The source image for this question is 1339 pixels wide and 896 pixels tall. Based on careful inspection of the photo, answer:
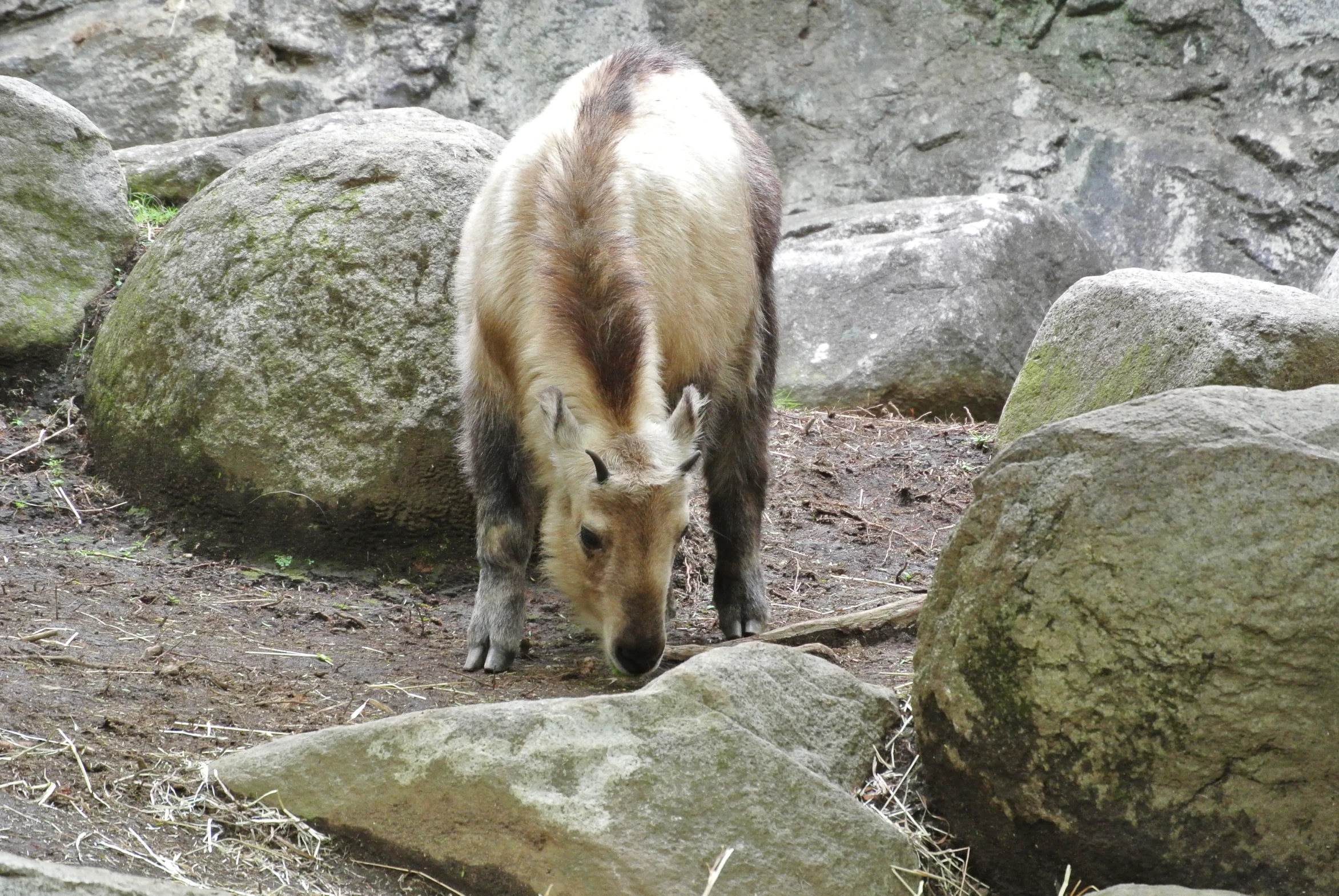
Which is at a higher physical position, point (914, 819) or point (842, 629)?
point (914, 819)

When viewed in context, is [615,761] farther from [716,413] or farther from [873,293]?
[873,293]

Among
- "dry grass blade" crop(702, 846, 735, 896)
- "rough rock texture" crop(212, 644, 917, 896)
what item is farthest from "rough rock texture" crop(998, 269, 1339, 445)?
"dry grass blade" crop(702, 846, 735, 896)

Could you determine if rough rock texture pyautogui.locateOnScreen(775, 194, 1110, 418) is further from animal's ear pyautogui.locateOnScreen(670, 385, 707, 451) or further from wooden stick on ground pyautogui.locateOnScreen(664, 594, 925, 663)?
animal's ear pyautogui.locateOnScreen(670, 385, 707, 451)

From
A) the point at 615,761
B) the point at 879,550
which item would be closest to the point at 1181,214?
the point at 879,550

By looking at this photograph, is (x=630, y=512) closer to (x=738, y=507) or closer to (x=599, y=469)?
(x=599, y=469)

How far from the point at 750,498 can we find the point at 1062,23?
5.18m

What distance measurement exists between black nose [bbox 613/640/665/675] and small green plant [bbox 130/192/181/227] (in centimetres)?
407

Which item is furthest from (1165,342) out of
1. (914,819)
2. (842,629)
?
(914,819)

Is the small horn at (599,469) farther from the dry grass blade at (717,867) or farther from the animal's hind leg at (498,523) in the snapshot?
the dry grass blade at (717,867)

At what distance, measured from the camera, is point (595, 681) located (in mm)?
4418

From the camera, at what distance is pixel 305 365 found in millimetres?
5293

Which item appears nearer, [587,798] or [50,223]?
[587,798]

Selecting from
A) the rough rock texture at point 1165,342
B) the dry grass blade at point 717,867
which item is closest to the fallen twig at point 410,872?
the dry grass blade at point 717,867

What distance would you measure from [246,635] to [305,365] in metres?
1.27
